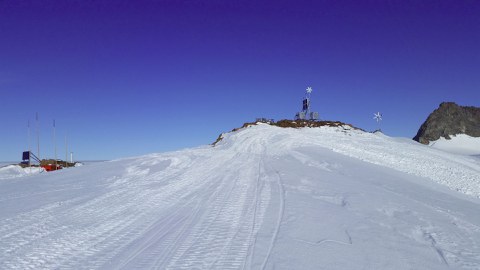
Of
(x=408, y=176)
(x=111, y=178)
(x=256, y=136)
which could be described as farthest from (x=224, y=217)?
(x=256, y=136)

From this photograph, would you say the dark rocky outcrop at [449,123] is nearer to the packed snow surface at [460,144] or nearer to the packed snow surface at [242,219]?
the packed snow surface at [460,144]

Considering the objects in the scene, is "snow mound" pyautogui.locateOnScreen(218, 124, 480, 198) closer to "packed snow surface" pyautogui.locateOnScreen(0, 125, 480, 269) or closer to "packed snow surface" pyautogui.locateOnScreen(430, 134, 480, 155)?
"packed snow surface" pyautogui.locateOnScreen(0, 125, 480, 269)

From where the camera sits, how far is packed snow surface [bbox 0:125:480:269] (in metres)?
5.83

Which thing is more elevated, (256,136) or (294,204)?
(256,136)

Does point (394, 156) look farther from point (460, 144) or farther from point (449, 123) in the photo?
point (449, 123)

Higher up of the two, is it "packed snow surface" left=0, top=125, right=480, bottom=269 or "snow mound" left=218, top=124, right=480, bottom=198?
"snow mound" left=218, top=124, right=480, bottom=198

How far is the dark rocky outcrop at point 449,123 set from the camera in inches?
2372

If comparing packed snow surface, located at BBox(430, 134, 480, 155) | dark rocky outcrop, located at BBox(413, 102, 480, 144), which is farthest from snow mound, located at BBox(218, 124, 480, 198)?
dark rocky outcrop, located at BBox(413, 102, 480, 144)

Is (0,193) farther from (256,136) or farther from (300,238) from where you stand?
(256,136)

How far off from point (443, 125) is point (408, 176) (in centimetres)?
5302

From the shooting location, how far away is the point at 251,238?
6.62 m

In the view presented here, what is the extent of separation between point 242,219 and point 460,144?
59.7 metres

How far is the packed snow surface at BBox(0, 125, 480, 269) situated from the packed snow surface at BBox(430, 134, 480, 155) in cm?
4467

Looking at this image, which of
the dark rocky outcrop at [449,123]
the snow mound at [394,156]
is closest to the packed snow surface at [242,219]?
the snow mound at [394,156]
